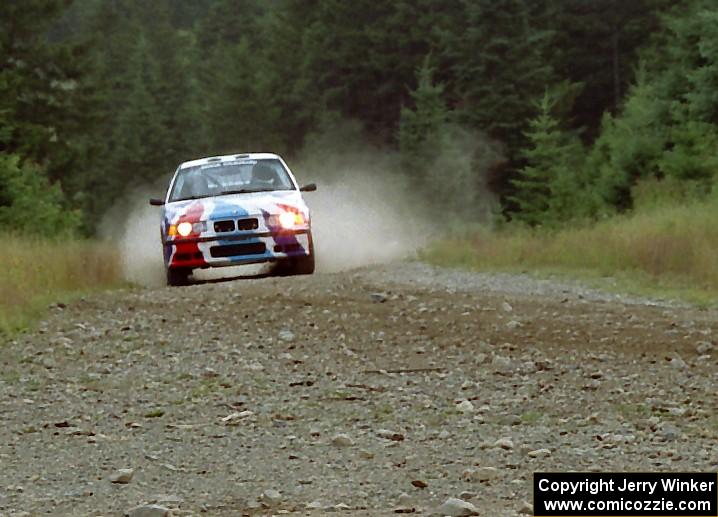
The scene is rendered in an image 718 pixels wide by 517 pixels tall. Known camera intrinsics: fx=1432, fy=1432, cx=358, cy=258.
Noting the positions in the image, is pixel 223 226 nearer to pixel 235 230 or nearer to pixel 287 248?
pixel 235 230

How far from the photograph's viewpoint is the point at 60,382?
9.75m

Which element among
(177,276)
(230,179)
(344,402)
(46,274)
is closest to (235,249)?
(177,276)

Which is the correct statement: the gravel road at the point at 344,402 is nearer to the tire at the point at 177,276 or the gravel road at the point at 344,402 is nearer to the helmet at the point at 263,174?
the tire at the point at 177,276

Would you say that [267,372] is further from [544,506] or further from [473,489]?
[544,506]

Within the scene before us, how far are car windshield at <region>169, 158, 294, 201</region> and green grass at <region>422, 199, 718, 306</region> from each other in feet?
10.4

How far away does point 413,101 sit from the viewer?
2618 inches

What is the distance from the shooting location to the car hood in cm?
1644

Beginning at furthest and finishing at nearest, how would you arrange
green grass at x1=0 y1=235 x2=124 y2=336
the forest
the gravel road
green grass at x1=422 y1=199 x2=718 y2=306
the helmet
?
the forest, the helmet, green grass at x1=422 y1=199 x2=718 y2=306, green grass at x1=0 y1=235 x2=124 y2=336, the gravel road

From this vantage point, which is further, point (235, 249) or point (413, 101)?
point (413, 101)

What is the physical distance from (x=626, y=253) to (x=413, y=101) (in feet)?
161

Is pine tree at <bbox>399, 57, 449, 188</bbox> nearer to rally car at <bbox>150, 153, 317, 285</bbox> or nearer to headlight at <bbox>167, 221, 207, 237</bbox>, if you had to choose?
rally car at <bbox>150, 153, 317, 285</bbox>

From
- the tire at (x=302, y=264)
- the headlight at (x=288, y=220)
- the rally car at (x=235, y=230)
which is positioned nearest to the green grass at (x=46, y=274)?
the rally car at (x=235, y=230)

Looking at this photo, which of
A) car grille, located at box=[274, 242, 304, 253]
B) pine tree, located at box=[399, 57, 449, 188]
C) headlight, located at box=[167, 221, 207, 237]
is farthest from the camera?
pine tree, located at box=[399, 57, 449, 188]

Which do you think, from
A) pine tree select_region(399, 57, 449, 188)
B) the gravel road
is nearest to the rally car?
the gravel road
